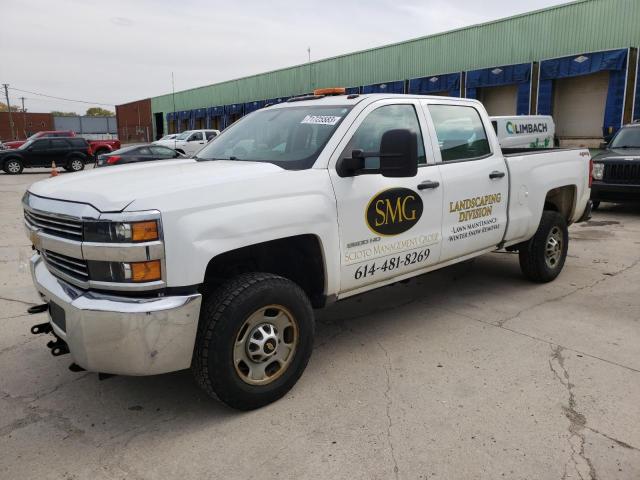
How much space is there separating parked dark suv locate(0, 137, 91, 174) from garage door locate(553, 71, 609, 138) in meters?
21.1

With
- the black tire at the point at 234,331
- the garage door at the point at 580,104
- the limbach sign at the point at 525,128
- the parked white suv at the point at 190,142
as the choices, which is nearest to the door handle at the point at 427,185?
the black tire at the point at 234,331

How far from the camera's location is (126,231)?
263cm

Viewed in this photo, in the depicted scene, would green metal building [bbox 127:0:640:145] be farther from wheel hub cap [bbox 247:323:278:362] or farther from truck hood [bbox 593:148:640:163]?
wheel hub cap [bbox 247:323:278:362]

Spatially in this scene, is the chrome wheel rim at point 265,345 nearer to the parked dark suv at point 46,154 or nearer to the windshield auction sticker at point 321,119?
the windshield auction sticker at point 321,119

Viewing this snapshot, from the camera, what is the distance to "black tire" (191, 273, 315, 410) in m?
2.90

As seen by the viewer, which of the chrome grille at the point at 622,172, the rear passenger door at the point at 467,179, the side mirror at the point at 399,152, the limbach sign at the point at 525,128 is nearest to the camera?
the side mirror at the point at 399,152

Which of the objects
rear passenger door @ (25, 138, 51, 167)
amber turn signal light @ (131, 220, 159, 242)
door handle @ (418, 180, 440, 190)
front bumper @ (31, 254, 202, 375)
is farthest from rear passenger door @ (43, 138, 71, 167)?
amber turn signal light @ (131, 220, 159, 242)

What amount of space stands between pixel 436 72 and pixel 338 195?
23.6 m

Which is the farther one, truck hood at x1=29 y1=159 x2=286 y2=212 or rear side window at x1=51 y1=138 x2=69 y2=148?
rear side window at x1=51 y1=138 x2=69 y2=148

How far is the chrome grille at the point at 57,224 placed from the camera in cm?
281

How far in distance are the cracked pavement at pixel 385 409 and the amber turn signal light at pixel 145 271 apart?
3.07 feet

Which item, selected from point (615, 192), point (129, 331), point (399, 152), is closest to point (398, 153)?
point (399, 152)

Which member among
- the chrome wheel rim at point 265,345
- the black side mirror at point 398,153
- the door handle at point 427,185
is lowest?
the chrome wheel rim at point 265,345

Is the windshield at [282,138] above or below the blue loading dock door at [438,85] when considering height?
below
